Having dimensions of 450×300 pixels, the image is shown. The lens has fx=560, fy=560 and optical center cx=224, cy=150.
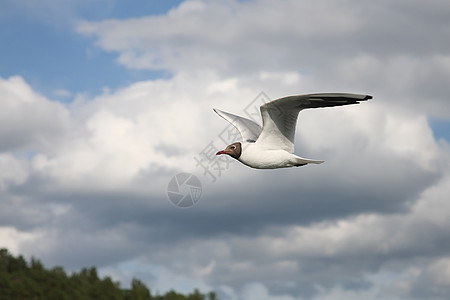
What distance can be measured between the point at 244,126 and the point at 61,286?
1621cm

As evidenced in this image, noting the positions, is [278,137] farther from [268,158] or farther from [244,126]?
[244,126]

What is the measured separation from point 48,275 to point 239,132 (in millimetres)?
15062

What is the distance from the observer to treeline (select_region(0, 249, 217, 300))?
14.0m

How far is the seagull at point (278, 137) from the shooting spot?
70.5 ft

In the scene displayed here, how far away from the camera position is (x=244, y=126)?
29.0m

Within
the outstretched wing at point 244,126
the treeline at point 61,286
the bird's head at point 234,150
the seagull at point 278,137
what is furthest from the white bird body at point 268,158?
the treeline at point 61,286

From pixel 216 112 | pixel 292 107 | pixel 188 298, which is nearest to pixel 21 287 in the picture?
pixel 188 298

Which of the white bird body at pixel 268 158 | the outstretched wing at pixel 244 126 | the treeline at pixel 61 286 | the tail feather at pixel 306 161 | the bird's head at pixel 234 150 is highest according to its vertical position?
the outstretched wing at pixel 244 126

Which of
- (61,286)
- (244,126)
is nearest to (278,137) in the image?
(244,126)

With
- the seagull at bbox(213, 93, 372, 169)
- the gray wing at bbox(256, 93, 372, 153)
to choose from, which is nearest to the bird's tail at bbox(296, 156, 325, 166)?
the seagull at bbox(213, 93, 372, 169)

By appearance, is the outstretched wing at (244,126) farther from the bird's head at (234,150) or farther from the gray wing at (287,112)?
the gray wing at (287,112)

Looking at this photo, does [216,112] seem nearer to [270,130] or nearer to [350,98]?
[270,130]

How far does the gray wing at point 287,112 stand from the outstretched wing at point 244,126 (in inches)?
112

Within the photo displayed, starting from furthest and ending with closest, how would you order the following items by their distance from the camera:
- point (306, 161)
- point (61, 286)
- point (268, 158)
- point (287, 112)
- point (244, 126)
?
1. point (244, 126)
2. point (268, 158)
3. point (306, 161)
4. point (287, 112)
5. point (61, 286)
